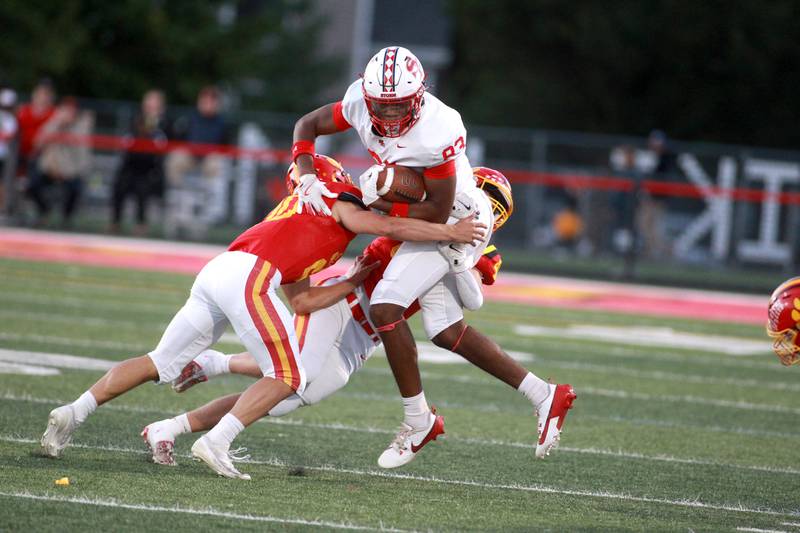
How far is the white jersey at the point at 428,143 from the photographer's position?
529 cm

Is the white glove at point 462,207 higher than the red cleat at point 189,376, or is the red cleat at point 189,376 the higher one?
the white glove at point 462,207

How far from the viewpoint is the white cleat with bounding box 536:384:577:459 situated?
5645 millimetres

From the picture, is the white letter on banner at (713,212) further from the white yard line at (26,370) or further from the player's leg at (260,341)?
the player's leg at (260,341)

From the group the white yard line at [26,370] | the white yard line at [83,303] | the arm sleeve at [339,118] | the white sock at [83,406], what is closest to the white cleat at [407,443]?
the white sock at [83,406]

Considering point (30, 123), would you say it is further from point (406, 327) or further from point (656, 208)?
point (406, 327)

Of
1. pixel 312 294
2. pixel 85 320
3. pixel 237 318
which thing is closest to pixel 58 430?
pixel 237 318

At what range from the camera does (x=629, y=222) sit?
1596 centimetres

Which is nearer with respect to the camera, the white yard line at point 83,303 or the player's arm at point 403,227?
the player's arm at point 403,227

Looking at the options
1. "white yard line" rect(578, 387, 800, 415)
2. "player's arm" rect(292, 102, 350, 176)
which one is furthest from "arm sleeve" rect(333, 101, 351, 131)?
"white yard line" rect(578, 387, 800, 415)

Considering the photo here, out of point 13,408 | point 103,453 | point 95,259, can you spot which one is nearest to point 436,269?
point 103,453

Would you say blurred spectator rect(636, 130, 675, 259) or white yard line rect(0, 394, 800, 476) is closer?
white yard line rect(0, 394, 800, 476)

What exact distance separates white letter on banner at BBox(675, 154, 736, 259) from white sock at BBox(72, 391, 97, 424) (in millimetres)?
12304

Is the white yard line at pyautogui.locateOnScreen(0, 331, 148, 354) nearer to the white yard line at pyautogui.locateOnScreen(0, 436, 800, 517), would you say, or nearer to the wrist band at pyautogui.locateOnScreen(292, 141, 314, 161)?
the white yard line at pyautogui.locateOnScreen(0, 436, 800, 517)

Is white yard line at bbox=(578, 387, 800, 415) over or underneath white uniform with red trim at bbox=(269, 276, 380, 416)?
underneath
